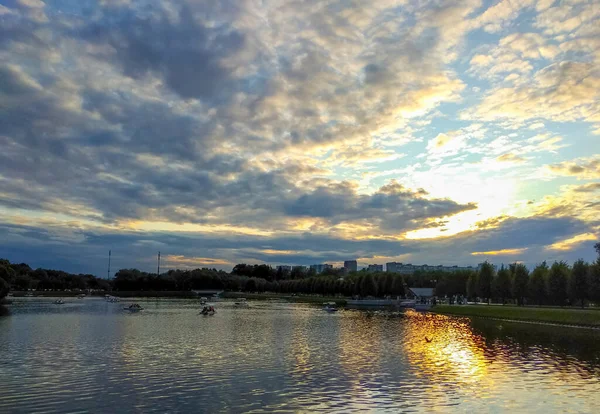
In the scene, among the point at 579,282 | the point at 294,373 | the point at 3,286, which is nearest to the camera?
the point at 294,373

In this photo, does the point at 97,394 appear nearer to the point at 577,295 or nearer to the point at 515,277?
the point at 577,295

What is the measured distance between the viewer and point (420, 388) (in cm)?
3194

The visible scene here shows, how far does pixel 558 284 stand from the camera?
347 feet

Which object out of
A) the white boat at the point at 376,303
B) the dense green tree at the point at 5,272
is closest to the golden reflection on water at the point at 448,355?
the white boat at the point at 376,303

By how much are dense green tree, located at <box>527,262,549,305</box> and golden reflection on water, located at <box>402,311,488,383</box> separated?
162 feet

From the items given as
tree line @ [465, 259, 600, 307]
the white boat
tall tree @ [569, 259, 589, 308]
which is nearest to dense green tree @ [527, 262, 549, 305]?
tree line @ [465, 259, 600, 307]

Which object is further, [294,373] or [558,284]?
[558,284]

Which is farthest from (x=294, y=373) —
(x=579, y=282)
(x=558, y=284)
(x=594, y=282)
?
(x=558, y=284)

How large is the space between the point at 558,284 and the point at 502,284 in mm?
23244

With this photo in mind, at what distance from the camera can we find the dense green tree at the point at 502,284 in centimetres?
12793

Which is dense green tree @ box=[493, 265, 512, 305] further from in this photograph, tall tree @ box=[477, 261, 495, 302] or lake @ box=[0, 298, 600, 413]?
lake @ box=[0, 298, 600, 413]

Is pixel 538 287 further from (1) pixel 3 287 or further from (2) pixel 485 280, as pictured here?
(1) pixel 3 287

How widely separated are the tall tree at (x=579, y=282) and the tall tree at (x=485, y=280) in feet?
118

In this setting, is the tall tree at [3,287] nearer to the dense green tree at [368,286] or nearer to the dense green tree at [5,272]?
the dense green tree at [5,272]
